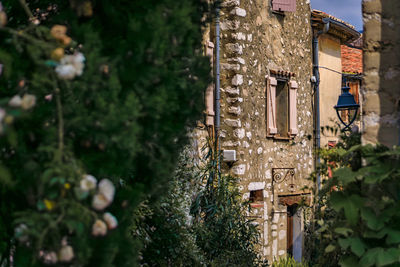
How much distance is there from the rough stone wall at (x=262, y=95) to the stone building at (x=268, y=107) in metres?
0.02

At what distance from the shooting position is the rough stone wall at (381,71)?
12.8 feet

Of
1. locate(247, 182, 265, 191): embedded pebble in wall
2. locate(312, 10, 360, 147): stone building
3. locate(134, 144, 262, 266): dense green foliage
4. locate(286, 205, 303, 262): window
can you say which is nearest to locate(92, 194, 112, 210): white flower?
locate(134, 144, 262, 266): dense green foliage

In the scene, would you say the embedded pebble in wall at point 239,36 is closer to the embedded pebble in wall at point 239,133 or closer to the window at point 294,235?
the embedded pebble in wall at point 239,133

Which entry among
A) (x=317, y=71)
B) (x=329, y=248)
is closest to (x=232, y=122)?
(x=317, y=71)

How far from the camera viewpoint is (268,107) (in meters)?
11.8

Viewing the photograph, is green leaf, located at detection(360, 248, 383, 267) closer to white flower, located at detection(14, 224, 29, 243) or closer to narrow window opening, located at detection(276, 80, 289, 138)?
white flower, located at detection(14, 224, 29, 243)

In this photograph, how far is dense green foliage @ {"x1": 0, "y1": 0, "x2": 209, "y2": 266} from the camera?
220cm

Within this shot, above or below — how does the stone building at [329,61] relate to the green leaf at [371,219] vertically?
above

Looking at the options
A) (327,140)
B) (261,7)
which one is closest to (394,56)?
(261,7)

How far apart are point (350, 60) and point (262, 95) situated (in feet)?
27.5

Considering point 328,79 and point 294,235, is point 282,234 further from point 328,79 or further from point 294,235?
point 328,79

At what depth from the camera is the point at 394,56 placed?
3971mm

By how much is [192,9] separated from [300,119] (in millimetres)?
11448

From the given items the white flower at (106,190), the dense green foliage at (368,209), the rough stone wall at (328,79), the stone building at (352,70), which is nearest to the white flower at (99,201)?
the white flower at (106,190)
